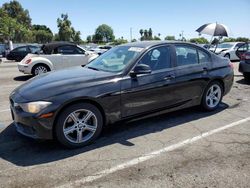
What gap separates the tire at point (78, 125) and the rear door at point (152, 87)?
20.4 inches

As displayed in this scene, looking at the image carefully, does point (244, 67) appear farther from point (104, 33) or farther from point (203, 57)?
point (104, 33)

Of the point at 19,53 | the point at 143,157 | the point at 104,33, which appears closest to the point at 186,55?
the point at 143,157

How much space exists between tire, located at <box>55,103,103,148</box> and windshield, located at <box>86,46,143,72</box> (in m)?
0.92

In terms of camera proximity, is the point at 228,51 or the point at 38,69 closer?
the point at 38,69

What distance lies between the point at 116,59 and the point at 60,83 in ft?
4.38

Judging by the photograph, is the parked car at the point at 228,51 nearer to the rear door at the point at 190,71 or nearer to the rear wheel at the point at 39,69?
the rear wheel at the point at 39,69

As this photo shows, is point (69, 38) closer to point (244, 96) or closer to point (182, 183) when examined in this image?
point (244, 96)

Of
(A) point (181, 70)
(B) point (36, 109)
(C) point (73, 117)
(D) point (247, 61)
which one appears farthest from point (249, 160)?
(D) point (247, 61)

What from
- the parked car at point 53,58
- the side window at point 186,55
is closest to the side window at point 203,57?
the side window at point 186,55

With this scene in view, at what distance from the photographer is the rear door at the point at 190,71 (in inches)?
214

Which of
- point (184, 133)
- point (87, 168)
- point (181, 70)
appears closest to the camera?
point (87, 168)

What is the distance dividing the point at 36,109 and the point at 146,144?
1698 mm

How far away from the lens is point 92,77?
15.1ft

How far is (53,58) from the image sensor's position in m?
11.9
